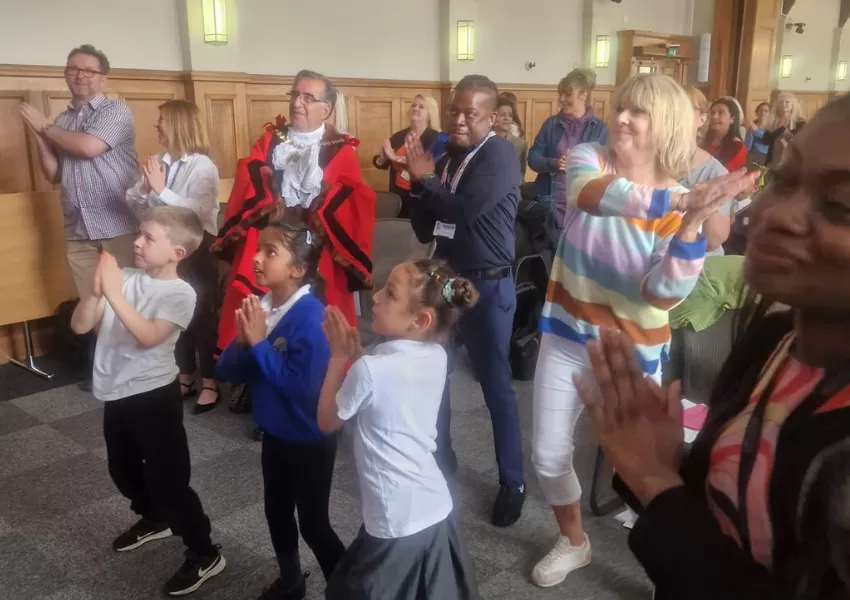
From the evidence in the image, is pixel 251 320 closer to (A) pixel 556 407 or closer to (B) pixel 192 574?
(A) pixel 556 407

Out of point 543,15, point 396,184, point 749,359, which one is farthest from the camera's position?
point 543,15

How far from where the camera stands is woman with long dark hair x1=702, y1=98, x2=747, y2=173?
14.2ft

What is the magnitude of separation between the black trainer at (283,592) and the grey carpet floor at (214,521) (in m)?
0.14

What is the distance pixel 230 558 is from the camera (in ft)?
7.69

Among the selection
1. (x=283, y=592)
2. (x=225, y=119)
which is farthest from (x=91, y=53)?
(x=283, y=592)

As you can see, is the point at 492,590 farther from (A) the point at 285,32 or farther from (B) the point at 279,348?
(A) the point at 285,32

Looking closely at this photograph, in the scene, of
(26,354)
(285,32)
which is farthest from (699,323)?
(285,32)

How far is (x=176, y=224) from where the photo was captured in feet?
6.81

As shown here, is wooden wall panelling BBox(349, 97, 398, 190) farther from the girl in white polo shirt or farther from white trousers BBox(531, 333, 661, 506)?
the girl in white polo shirt

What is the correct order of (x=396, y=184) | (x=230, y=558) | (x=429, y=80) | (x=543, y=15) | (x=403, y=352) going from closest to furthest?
1. (x=403, y=352)
2. (x=230, y=558)
3. (x=396, y=184)
4. (x=429, y=80)
5. (x=543, y=15)

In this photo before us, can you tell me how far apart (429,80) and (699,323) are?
16.6 feet

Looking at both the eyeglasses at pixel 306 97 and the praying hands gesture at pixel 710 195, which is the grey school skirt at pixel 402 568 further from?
the eyeglasses at pixel 306 97

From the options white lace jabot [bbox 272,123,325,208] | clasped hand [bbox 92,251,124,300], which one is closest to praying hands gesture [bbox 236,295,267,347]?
clasped hand [bbox 92,251,124,300]

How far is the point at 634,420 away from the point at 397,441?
2.76 feet
